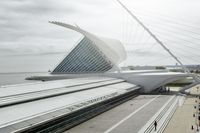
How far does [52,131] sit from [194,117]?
51.2 feet

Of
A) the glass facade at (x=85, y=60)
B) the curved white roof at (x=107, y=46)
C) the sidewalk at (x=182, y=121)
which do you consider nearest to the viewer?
the sidewalk at (x=182, y=121)

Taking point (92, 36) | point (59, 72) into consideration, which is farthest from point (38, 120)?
point (59, 72)

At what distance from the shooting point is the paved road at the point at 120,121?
28266 millimetres

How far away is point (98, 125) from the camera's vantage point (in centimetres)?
3002

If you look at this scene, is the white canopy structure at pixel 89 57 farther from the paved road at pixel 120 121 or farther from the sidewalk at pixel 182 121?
the sidewalk at pixel 182 121

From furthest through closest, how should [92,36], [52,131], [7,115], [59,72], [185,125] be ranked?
[59,72], [92,36], [185,125], [52,131], [7,115]

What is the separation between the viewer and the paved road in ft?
92.7

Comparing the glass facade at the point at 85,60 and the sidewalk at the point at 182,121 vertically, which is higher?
the glass facade at the point at 85,60

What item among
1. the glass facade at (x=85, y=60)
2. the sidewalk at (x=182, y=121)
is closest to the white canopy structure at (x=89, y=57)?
the glass facade at (x=85, y=60)

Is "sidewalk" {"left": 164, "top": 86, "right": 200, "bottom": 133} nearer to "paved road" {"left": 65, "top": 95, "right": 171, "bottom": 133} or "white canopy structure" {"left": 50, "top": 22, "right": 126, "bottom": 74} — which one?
"paved road" {"left": 65, "top": 95, "right": 171, "bottom": 133}

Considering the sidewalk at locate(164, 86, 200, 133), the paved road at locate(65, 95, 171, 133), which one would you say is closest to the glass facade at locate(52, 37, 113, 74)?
the paved road at locate(65, 95, 171, 133)

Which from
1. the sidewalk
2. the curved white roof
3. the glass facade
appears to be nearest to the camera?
the sidewalk

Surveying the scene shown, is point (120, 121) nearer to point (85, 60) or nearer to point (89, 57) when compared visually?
point (89, 57)

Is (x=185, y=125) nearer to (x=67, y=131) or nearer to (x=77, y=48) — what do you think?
(x=67, y=131)
